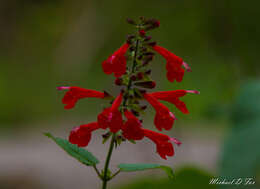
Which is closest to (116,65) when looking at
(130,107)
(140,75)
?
(140,75)

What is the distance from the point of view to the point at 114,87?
604 cm

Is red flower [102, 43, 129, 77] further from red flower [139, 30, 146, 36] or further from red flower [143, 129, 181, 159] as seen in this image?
red flower [143, 129, 181, 159]

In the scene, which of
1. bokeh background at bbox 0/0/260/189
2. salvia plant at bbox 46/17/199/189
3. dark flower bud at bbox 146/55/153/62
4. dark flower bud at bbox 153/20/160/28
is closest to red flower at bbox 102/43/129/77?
salvia plant at bbox 46/17/199/189

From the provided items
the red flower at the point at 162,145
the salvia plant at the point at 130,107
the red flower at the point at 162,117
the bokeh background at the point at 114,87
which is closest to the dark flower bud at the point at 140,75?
the salvia plant at the point at 130,107

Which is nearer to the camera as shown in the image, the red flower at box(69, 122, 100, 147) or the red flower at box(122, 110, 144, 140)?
the red flower at box(122, 110, 144, 140)

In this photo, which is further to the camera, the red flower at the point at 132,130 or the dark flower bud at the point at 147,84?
the dark flower bud at the point at 147,84

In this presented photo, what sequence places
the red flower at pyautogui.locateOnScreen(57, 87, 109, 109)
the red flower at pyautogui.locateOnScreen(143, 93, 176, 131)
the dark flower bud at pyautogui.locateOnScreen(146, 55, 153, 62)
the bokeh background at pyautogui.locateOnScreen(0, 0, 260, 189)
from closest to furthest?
the dark flower bud at pyautogui.locateOnScreen(146, 55, 153, 62) → the red flower at pyautogui.locateOnScreen(143, 93, 176, 131) → the red flower at pyautogui.locateOnScreen(57, 87, 109, 109) → the bokeh background at pyautogui.locateOnScreen(0, 0, 260, 189)

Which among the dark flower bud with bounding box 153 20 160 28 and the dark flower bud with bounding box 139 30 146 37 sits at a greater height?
the dark flower bud with bounding box 153 20 160 28

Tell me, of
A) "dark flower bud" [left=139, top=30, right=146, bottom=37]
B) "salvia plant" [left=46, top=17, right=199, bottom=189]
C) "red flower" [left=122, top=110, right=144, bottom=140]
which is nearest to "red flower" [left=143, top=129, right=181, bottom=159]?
"salvia plant" [left=46, top=17, right=199, bottom=189]

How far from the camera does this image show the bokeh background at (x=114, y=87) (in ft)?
10.4

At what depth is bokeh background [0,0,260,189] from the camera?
10.4 feet

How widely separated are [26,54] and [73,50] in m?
3.53

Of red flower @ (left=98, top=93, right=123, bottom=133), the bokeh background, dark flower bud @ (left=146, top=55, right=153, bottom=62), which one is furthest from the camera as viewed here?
the bokeh background

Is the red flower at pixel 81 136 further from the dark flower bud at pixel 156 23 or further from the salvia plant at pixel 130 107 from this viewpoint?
the dark flower bud at pixel 156 23
